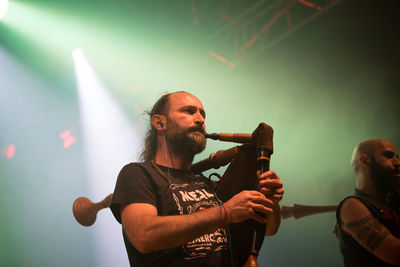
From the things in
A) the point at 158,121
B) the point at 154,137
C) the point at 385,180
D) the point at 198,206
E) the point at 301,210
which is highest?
the point at 158,121

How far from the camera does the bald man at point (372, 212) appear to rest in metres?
1.90

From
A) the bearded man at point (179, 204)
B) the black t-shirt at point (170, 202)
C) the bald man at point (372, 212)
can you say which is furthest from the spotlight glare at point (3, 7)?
the bald man at point (372, 212)

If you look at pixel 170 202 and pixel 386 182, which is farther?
pixel 386 182

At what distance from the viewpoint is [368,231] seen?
6.43 feet

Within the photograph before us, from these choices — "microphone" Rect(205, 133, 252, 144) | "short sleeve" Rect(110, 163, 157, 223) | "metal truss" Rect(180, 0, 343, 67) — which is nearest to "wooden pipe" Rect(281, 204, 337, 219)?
"microphone" Rect(205, 133, 252, 144)

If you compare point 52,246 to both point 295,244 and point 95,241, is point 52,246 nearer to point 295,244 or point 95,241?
point 95,241

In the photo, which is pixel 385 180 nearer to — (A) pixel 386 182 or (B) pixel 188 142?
(A) pixel 386 182

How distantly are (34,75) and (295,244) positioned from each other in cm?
329

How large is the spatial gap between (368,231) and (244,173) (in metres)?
1.11

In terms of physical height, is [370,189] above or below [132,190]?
below

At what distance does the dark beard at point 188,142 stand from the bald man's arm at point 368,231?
49.3 inches

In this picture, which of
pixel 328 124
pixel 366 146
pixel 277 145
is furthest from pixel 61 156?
pixel 328 124

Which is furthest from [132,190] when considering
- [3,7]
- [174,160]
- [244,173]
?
[3,7]

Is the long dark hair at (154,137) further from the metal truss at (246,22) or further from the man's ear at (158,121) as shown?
the metal truss at (246,22)
